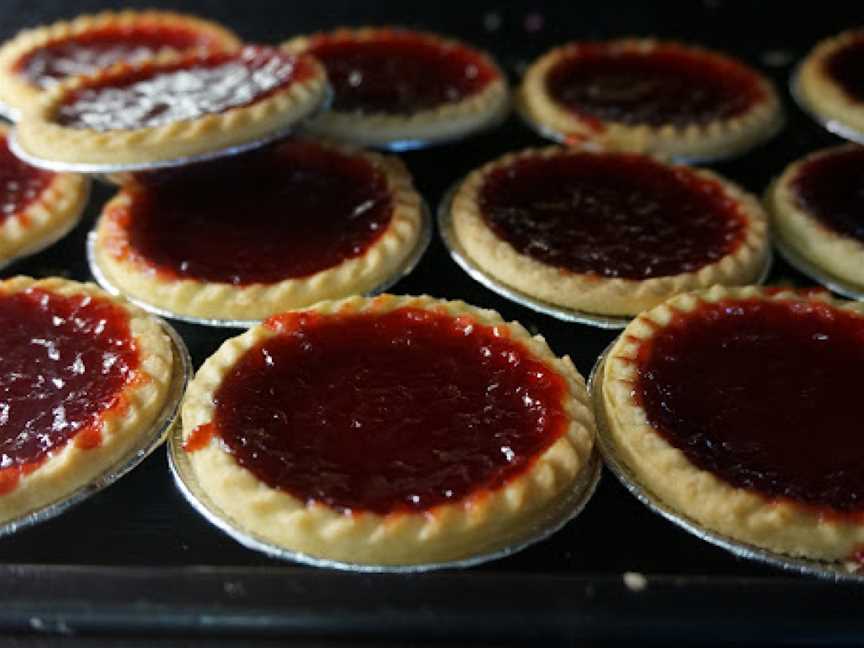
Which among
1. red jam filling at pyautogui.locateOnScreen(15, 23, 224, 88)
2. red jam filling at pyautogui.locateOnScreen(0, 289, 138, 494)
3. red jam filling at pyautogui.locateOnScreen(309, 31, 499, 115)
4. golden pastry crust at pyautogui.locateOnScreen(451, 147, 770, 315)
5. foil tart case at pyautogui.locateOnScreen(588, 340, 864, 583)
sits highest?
red jam filling at pyautogui.locateOnScreen(15, 23, 224, 88)

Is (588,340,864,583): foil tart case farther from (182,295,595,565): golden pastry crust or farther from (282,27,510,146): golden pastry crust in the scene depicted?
(282,27,510,146): golden pastry crust

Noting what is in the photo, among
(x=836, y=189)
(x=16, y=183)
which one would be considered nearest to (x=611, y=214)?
(x=836, y=189)

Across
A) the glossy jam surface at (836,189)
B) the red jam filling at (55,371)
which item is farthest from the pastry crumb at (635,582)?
the glossy jam surface at (836,189)

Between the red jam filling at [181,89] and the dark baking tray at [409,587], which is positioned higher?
the red jam filling at [181,89]

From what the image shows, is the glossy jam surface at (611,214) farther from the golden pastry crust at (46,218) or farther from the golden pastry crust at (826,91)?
the golden pastry crust at (46,218)

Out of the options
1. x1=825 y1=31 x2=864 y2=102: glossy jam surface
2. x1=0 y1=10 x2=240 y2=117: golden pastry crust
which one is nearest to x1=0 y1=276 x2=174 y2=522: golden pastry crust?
x1=0 y1=10 x2=240 y2=117: golden pastry crust

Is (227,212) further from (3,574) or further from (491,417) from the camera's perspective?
(3,574)

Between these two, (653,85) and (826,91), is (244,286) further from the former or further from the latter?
(826,91)
